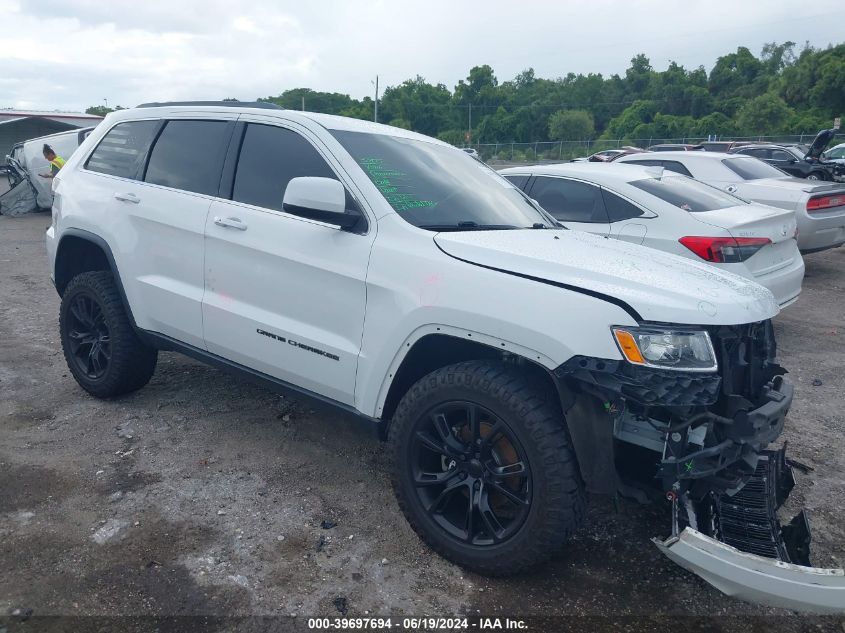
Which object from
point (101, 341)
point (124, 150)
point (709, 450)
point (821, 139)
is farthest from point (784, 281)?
point (821, 139)

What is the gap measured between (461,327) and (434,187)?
1040 mm

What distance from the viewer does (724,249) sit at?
18.2 ft

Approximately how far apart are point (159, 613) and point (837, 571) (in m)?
2.46

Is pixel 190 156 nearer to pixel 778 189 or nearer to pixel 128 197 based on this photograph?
pixel 128 197

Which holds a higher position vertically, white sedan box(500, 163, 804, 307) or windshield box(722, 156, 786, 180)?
windshield box(722, 156, 786, 180)

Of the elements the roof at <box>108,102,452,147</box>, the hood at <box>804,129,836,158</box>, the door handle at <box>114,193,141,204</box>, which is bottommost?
the door handle at <box>114,193,141,204</box>

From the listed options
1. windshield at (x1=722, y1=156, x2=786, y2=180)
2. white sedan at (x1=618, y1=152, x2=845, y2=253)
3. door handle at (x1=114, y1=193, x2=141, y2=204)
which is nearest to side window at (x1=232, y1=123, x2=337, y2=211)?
door handle at (x1=114, y1=193, x2=141, y2=204)

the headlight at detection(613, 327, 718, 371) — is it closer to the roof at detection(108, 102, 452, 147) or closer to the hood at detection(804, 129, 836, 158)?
the roof at detection(108, 102, 452, 147)

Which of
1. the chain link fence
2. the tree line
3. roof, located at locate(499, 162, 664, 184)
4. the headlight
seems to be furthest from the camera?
the tree line

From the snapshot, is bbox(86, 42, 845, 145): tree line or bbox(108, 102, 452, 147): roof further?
bbox(86, 42, 845, 145): tree line

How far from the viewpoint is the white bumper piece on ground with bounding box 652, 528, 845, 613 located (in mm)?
2244

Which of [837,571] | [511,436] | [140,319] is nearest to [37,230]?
[140,319]

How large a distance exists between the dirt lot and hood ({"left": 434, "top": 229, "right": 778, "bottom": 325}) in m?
1.13

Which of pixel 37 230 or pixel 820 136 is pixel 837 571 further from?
pixel 37 230
